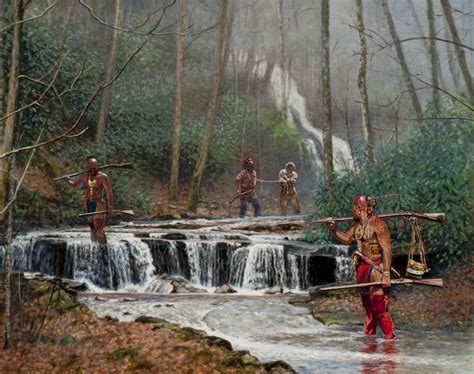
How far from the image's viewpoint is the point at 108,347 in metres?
9.97

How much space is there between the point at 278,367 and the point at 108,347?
237 centimetres

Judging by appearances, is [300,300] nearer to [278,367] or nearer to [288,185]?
[278,367]

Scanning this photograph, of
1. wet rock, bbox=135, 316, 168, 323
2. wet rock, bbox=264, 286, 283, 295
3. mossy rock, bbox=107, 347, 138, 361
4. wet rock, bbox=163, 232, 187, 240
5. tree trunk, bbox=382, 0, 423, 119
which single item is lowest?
mossy rock, bbox=107, 347, 138, 361

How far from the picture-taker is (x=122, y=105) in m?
27.5

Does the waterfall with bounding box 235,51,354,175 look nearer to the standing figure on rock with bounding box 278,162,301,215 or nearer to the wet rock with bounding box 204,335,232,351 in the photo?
the standing figure on rock with bounding box 278,162,301,215

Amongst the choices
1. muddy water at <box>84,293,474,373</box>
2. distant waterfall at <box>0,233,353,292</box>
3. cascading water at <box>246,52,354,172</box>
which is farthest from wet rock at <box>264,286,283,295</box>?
cascading water at <box>246,52,354,172</box>

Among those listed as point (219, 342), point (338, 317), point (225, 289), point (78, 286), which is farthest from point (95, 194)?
point (219, 342)

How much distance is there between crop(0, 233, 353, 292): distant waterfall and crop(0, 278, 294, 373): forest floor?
4.51 m

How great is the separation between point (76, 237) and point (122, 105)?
1144 cm

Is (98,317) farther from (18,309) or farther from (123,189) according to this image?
(123,189)

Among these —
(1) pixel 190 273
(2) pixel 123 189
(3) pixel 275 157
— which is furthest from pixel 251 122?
(1) pixel 190 273

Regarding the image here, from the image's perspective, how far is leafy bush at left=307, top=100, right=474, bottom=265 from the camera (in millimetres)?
14547

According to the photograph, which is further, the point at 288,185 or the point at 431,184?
the point at 288,185

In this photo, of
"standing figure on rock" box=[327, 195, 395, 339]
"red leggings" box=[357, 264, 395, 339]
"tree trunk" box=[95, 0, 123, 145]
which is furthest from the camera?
"tree trunk" box=[95, 0, 123, 145]
